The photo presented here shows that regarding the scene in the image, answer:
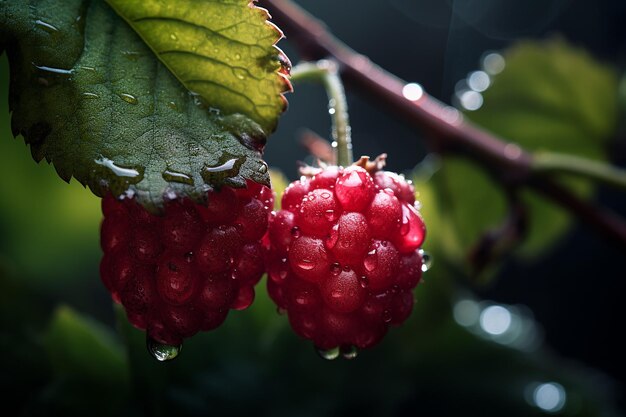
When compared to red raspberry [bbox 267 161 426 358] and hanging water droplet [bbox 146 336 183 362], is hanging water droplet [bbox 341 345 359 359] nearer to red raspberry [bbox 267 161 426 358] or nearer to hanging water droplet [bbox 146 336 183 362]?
red raspberry [bbox 267 161 426 358]

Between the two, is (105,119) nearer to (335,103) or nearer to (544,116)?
(335,103)

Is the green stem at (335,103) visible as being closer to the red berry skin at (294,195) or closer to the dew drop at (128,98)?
the red berry skin at (294,195)

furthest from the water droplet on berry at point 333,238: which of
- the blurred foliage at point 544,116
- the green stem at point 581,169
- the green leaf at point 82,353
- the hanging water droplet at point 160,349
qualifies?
the blurred foliage at point 544,116

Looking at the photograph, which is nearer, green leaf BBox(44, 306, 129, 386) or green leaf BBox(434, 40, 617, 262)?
green leaf BBox(44, 306, 129, 386)

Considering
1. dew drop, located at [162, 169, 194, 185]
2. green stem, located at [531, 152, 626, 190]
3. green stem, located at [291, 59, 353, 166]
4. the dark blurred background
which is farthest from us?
green stem, located at [531, 152, 626, 190]


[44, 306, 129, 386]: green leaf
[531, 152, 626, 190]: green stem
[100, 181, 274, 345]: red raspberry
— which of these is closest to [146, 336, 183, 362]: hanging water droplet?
[100, 181, 274, 345]: red raspberry

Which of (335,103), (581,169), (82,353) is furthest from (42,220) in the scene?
(581,169)

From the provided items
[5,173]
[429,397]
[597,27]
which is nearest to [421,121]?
[429,397]
